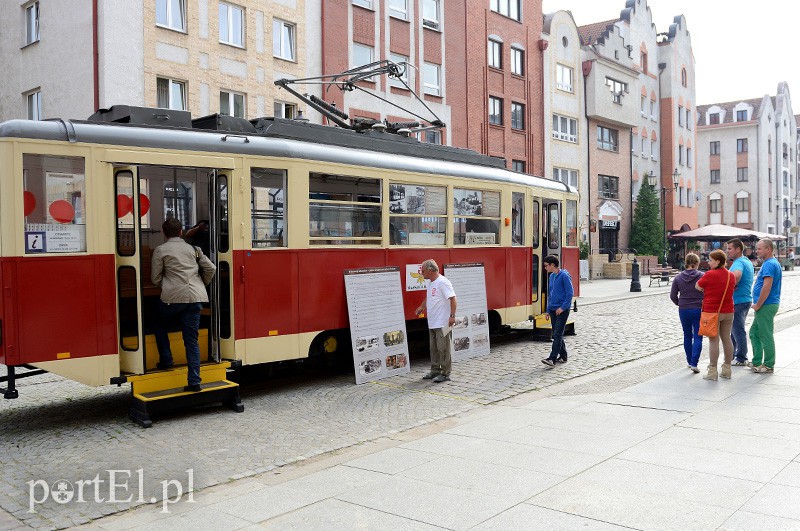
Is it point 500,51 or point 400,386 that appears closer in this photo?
point 400,386

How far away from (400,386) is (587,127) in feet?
112

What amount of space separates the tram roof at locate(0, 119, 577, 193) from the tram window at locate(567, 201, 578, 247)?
2194 mm

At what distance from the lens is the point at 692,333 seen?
34.1 feet

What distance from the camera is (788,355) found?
1184cm

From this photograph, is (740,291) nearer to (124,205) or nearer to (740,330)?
(740,330)

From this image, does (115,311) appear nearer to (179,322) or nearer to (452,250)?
(179,322)

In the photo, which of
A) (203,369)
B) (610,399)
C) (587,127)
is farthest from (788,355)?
(587,127)

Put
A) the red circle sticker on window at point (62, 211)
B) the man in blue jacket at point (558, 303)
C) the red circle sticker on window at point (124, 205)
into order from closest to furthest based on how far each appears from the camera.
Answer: the red circle sticker on window at point (62, 211) → the red circle sticker on window at point (124, 205) → the man in blue jacket at point (558, 303)

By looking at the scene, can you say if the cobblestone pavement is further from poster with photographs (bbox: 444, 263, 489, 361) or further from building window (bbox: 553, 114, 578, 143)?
building window (bbox: 553, 114, 578, 143)

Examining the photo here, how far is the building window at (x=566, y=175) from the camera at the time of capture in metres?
39.0

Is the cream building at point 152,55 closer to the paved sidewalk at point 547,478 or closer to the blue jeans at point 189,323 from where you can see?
the blue jeans at point 189,323

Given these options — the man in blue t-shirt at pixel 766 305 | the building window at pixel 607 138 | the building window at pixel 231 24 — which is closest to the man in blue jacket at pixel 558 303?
the man in blue t-shirt at pixel 766 305

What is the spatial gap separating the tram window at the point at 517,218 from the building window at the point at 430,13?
1779 cm

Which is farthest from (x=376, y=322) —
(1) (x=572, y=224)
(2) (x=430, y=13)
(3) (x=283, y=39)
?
(2) (x=430, y=13)
